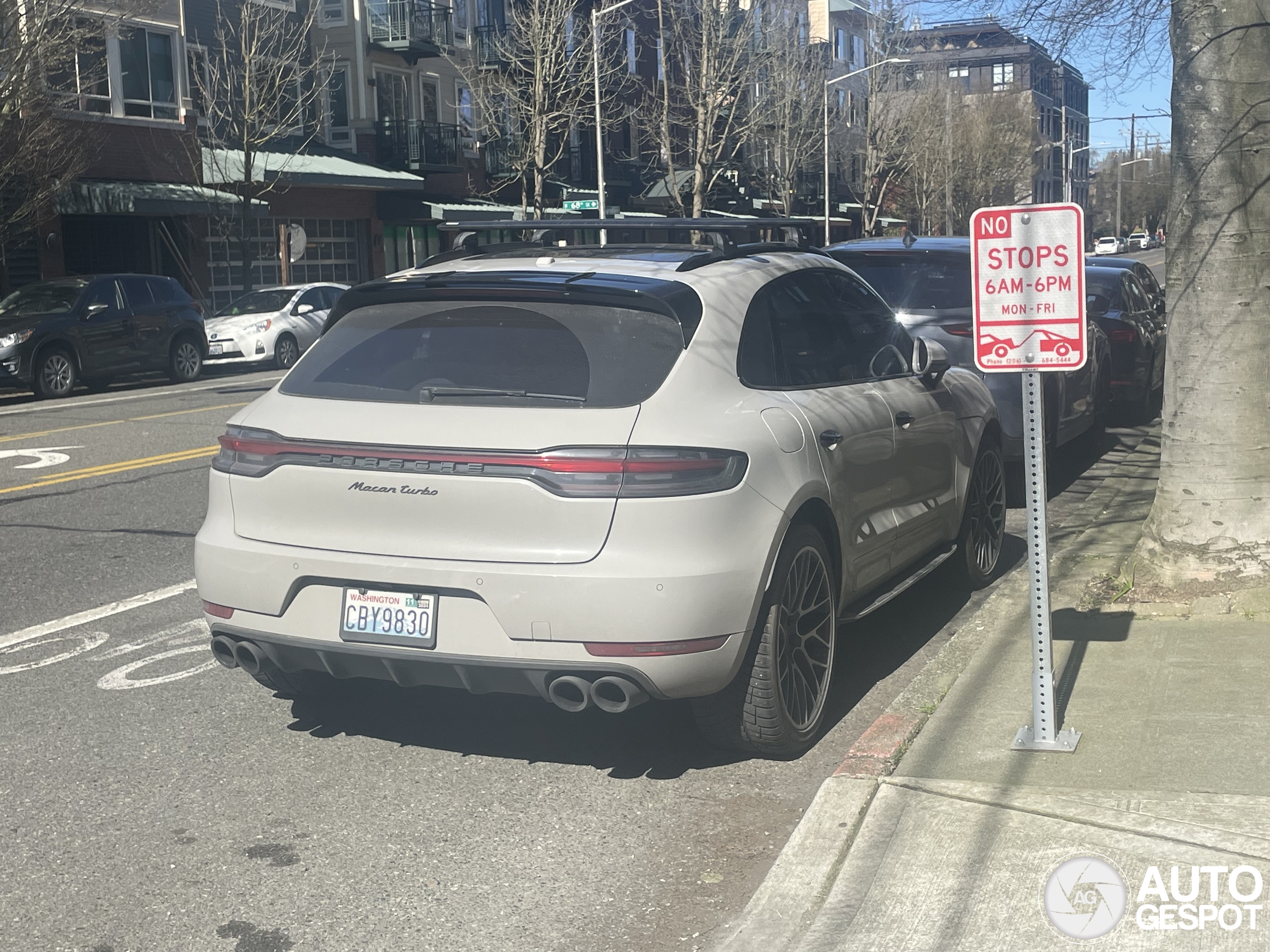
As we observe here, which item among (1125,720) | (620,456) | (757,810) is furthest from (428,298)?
(1125,720)

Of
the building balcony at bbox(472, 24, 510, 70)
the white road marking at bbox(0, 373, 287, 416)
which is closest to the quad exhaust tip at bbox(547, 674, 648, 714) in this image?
the white road marking at bbox(0, 373, 287, 416)

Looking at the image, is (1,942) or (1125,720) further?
(1125,720)

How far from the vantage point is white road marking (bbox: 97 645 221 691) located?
6.08 m

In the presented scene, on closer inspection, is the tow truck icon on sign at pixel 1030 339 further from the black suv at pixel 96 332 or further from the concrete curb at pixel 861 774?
the black suv at pixel 96 332

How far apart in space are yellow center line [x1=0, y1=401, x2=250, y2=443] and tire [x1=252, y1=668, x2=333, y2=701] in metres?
9.63

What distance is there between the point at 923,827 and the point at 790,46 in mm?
50183

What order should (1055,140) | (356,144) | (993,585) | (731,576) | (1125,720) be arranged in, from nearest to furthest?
1. (731,576)
2. (1125,720)
3. (993,585)
4. (356,144)
5. (1055,140)

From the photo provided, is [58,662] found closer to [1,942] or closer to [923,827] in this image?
[1,942]

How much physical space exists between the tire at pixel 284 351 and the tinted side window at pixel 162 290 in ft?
10.3

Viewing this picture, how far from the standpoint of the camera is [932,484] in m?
6.58

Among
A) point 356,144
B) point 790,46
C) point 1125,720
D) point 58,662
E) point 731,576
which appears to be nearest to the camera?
point 731,576

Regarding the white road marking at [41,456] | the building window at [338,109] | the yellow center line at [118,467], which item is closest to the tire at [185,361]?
the white road marking at [41,456]

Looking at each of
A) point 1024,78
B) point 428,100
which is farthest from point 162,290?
point 1024,78

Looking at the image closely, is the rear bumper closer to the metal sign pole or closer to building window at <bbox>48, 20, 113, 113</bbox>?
the metal sign pole
